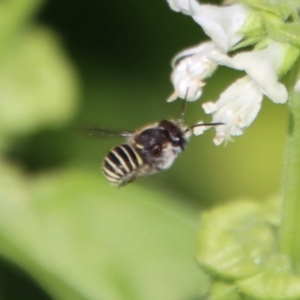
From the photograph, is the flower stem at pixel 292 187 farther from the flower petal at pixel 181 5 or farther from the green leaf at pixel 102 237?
the green leaf at pixel 102 237

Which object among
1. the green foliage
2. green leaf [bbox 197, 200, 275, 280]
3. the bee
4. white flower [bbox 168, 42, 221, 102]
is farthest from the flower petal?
the green foliage

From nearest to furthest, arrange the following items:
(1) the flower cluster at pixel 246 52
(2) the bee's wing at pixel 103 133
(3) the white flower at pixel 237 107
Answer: (1) the flower cluster at pixel 246 52 < (3) the white flower at pixel 237 107 < (2) the bee's wing at pixel 103 133

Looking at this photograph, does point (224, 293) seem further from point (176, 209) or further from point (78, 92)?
point (78, 92)

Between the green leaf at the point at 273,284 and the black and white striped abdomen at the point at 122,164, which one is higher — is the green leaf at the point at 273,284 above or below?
below

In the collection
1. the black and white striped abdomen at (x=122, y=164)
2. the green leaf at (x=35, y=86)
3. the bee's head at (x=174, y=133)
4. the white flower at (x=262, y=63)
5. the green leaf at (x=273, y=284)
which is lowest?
the green leaf at (x=273, y=284)

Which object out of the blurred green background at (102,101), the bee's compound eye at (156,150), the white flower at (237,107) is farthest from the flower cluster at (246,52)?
the blurred green background at (102,101)

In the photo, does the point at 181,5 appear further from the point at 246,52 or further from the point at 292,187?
the point at 292,187

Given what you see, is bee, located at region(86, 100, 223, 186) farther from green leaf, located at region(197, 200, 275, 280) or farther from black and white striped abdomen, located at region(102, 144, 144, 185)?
green leaf, located at region(197, 200, 275, 280)

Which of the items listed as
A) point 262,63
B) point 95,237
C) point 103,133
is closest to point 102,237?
point 95,237
